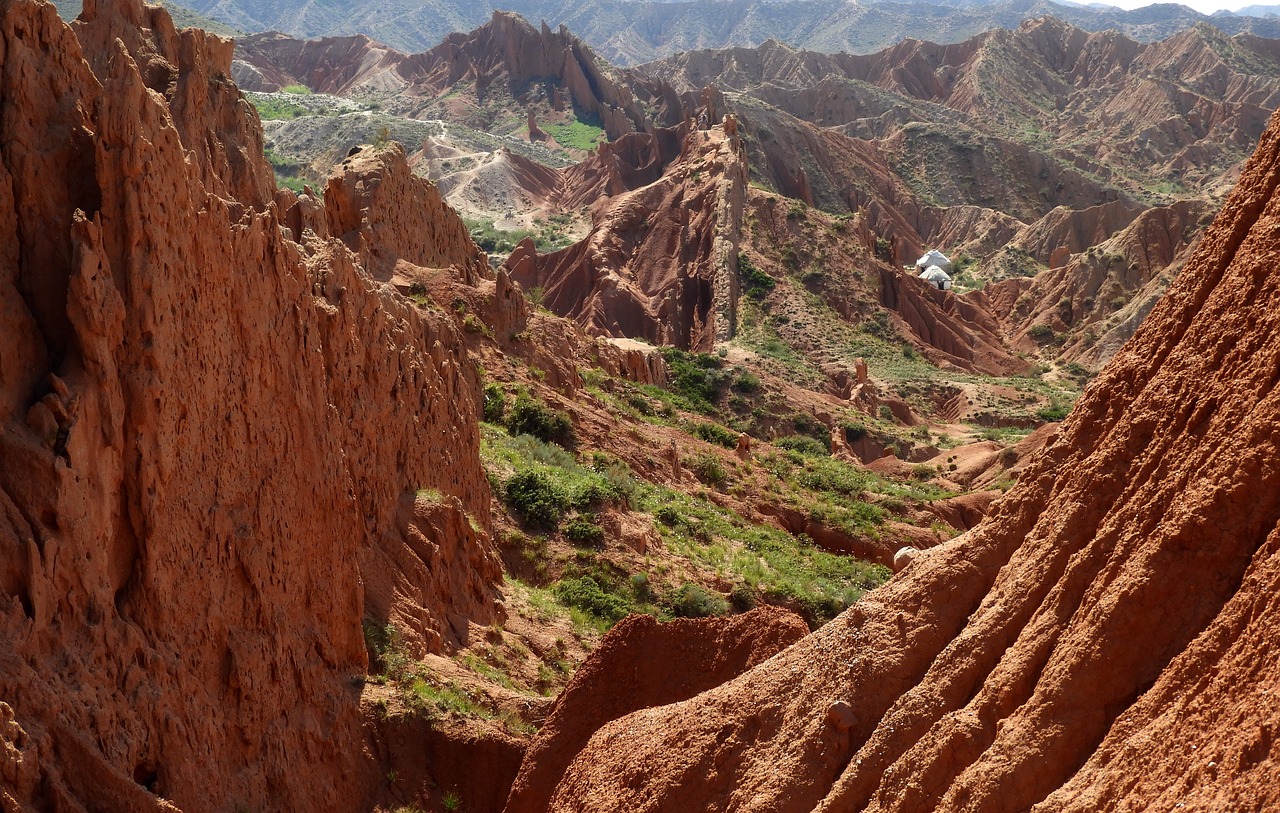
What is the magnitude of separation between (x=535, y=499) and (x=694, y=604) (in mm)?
3740

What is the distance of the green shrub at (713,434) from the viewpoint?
41219mm

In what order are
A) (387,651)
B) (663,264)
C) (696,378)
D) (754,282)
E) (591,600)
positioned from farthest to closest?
1. (663,264)
2. (754,282)
3. (696,378)
4. (591,600)
5. (387,651)

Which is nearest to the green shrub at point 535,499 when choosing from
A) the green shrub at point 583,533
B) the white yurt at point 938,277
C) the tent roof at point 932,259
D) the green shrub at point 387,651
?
the green shrub at point 583,533

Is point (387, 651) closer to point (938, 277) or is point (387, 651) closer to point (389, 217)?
point (389, 217)

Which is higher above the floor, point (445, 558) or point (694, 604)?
point (694, 604)

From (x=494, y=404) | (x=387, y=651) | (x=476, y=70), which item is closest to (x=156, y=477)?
(x=387, y=651)

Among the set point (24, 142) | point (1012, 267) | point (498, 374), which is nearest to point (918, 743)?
point (24, 142)

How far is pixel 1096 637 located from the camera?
29.6ft

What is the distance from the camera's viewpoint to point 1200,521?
28.1 feet

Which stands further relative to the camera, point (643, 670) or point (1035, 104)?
point (1035, 104)

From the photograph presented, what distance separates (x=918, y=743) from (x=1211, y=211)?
3047 inches

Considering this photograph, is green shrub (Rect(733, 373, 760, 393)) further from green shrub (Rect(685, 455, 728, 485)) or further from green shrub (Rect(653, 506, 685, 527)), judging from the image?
green shrub (Rect(653, 506, 685, 527))

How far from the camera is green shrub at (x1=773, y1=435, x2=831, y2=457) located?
4716 centimetres

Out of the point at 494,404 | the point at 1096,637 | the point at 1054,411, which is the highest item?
the point at 1054,411
